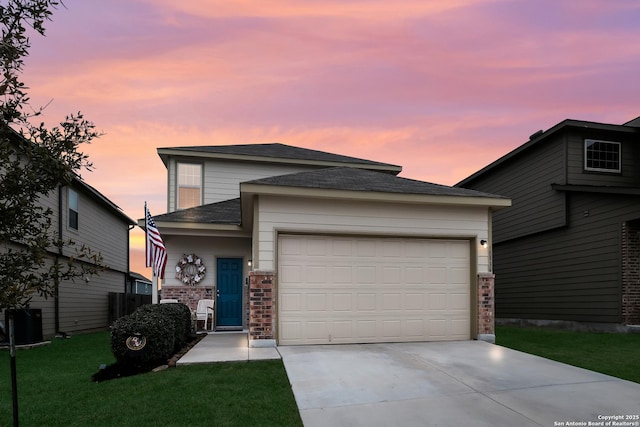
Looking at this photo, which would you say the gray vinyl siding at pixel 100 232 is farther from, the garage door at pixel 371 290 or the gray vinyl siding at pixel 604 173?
the gray vinyl siding at pixel 604 173

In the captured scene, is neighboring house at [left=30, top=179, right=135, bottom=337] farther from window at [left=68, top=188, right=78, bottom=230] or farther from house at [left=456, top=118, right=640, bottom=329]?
house at [left=456, top=118, right=640, bottom=329]

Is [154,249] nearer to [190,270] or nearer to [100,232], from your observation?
[190,270]

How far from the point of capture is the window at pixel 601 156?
1370cm

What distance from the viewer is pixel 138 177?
19.2m

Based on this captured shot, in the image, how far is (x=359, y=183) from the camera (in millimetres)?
9242

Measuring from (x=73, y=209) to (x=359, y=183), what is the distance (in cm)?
1128

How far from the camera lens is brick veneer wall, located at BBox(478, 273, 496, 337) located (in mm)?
8914

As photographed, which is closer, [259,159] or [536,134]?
[259,159]

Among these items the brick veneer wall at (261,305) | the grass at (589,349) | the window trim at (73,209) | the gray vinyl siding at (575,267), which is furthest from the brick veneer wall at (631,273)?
the window trim at (73,209)

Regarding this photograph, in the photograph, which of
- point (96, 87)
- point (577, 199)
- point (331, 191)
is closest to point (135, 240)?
point (96, 87)

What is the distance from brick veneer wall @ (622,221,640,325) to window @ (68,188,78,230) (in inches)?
686

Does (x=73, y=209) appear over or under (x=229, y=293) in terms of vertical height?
over

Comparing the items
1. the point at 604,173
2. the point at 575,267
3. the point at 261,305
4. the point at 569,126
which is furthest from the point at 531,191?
the point at 261,305

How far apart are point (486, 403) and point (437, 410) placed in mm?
663
